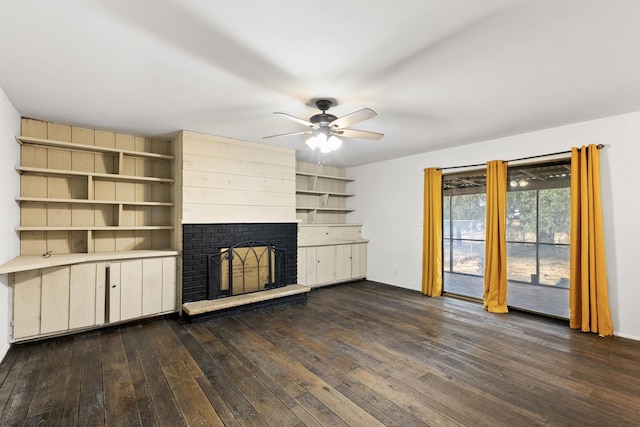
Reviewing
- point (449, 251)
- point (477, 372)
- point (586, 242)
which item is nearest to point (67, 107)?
point (477, 372)

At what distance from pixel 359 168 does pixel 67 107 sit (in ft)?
15.6

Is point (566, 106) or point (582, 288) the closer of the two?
point (566, 106)

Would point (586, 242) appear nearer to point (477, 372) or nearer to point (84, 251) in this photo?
point (477, 372)

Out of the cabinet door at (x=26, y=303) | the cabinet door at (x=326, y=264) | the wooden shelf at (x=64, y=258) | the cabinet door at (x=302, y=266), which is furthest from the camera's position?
the cabinet door at (x=326, y=264)

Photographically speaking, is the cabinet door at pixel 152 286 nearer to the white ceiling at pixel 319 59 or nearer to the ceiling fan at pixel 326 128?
the white ceiling at pixel 319 59

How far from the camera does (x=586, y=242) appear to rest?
3377 millimetres

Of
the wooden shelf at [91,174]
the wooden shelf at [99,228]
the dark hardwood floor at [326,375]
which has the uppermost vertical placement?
the wooden shelf at [91,174]

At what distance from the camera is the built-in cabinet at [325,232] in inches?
209

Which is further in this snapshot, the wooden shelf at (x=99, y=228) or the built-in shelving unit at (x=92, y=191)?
the built-in shelving unit at (x=92, y=191)

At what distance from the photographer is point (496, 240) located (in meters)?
4.13

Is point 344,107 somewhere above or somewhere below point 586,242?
above

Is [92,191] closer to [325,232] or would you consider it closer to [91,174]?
[91,174]

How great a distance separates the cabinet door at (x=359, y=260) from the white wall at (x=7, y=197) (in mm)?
4729

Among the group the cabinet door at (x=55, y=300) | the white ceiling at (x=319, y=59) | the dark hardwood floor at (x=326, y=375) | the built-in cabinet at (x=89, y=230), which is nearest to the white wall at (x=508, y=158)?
the white ceiling at (x=319, y=59)
